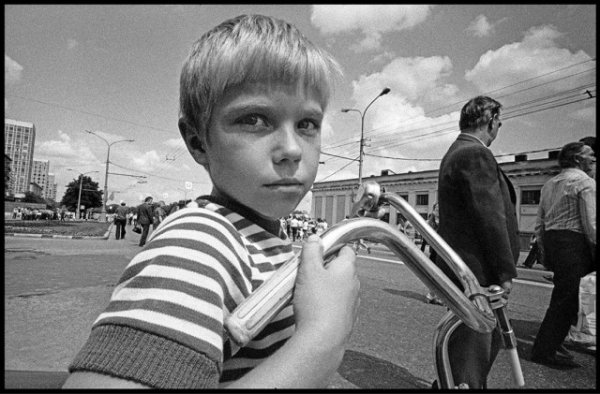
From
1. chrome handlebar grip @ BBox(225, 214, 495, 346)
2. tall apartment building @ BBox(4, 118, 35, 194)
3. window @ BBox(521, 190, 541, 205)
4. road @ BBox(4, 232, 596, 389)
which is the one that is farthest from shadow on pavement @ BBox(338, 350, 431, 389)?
window @ BBox(521, 190, 541, 205)

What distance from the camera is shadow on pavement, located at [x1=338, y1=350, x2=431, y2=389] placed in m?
2.62

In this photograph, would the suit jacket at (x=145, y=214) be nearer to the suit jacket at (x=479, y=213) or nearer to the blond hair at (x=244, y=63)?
the suit jacket at (x=479, y=213)

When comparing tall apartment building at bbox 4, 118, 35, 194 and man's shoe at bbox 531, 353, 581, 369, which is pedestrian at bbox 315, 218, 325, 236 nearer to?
tall apartment building at bbox 4, 118, 35, 194

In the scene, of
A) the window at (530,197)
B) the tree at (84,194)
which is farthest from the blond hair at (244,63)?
the tree at (84,194)

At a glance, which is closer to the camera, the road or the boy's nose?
the boy's nose

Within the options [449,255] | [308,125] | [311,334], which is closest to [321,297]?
[311,334]

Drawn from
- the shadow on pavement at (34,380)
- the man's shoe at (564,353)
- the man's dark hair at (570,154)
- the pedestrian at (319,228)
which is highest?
the man's dark hair at (570,154)

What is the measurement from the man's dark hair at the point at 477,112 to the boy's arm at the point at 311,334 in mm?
2234

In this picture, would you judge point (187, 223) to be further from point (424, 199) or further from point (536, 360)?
point (424, 199)

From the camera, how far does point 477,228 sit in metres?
2.04

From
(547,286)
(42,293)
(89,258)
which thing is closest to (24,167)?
(89,258)

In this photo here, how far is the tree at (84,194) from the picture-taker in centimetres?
7243

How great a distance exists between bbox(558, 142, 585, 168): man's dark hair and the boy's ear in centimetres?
356

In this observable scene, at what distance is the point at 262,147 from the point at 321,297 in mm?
300
